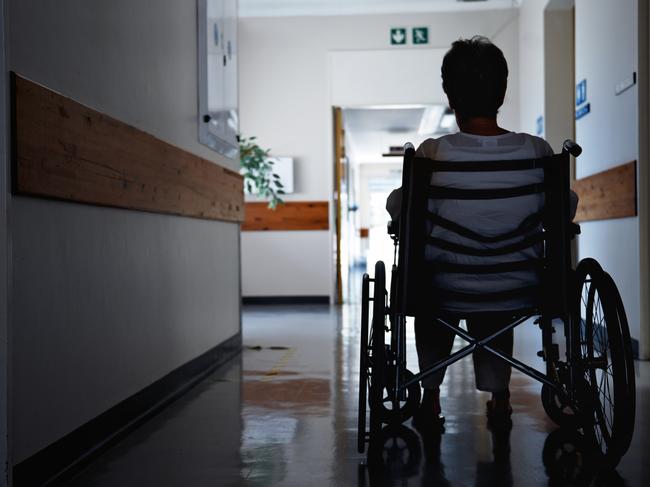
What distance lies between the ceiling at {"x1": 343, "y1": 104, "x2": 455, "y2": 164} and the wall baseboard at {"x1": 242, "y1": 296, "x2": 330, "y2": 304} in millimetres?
3231

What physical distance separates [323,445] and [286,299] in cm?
522

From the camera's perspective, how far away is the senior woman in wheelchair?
1.99 meters

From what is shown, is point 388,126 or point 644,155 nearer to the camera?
point 644,155

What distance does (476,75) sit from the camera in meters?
2.15

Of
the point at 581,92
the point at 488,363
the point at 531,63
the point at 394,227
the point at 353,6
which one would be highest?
the point at 353,6

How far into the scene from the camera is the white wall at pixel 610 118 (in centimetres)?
378

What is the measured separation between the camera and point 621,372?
5.92ft

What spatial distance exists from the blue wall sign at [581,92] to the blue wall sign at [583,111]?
0.04m

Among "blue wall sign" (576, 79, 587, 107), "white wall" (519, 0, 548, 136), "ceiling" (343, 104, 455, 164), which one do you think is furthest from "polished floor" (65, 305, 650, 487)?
"ceiling" (343, 104, 455, 164)

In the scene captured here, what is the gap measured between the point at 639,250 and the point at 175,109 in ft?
7.78

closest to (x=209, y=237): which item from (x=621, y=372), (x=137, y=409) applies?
(x=137, y=409)

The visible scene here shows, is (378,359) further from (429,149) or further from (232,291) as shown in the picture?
(232,291)

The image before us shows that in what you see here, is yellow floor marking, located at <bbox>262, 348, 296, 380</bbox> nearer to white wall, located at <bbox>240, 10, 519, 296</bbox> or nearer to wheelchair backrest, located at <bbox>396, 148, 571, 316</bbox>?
wheelchair backrest, located at <bbox>396, 148, 571, 316</bbox>

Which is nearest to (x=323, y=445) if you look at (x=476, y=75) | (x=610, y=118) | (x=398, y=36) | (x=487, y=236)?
(x=487, y=236)
